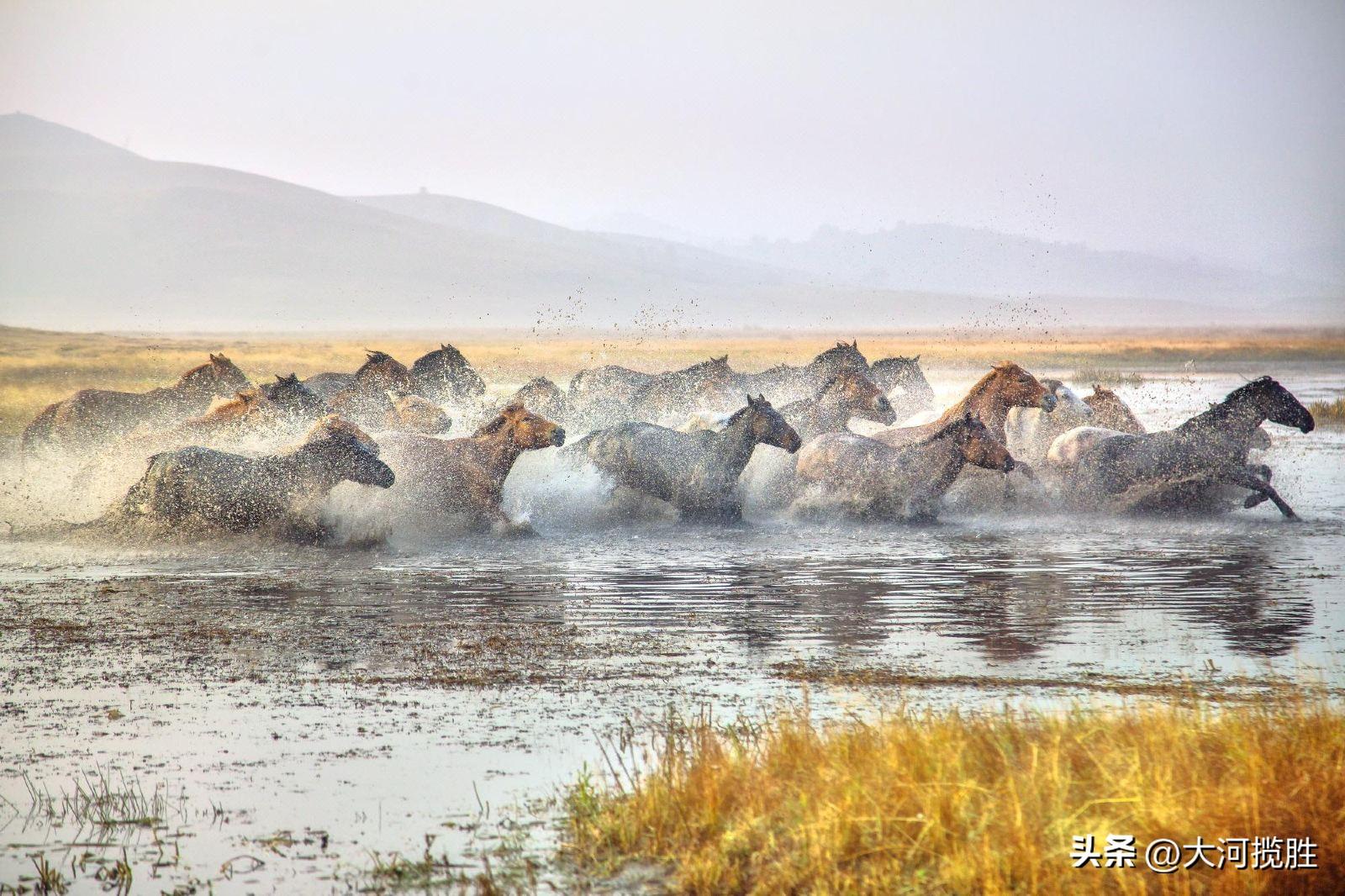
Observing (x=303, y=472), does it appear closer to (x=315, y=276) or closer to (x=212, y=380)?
(x=212, y=380)

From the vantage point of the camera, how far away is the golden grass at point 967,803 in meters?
5.12

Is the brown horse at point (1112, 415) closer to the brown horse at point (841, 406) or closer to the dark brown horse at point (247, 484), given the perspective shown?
the brown horse at point (841, 406)

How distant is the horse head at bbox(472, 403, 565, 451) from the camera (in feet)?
47.7

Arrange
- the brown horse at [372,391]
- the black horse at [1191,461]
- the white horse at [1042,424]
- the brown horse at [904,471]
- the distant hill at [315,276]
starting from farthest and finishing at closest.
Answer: the distant hill at [315,276] → the brown horse at [372,391] → the white horse at [1042,424] → the black horse at [1191,461] → the brown horse at [904,471]

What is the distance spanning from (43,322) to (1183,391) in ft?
388

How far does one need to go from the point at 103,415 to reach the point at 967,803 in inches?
652

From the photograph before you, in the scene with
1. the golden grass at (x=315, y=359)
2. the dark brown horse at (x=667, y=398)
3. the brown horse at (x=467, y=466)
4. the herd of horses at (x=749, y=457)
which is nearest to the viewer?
the herd of horses at (x=749, y=457)

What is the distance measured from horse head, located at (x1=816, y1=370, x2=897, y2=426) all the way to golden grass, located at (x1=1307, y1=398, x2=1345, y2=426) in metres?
10.9

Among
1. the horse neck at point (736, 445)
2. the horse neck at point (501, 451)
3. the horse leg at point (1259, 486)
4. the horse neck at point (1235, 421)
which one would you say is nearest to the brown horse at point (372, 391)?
the horse neck at point (501, 451)

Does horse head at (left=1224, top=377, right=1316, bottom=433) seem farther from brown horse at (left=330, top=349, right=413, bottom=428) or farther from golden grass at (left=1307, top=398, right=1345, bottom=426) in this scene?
golden grass at (left=1307, top=398, right=1345, bottom=426)

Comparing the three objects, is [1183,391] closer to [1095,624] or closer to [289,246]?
[1095,624]

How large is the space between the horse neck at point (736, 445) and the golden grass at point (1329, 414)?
47.0ft

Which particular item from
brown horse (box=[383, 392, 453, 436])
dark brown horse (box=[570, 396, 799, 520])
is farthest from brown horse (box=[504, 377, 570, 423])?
dark brown horse (box=[570, 396, 799, 520])

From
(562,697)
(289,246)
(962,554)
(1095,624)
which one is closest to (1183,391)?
(962,554)
